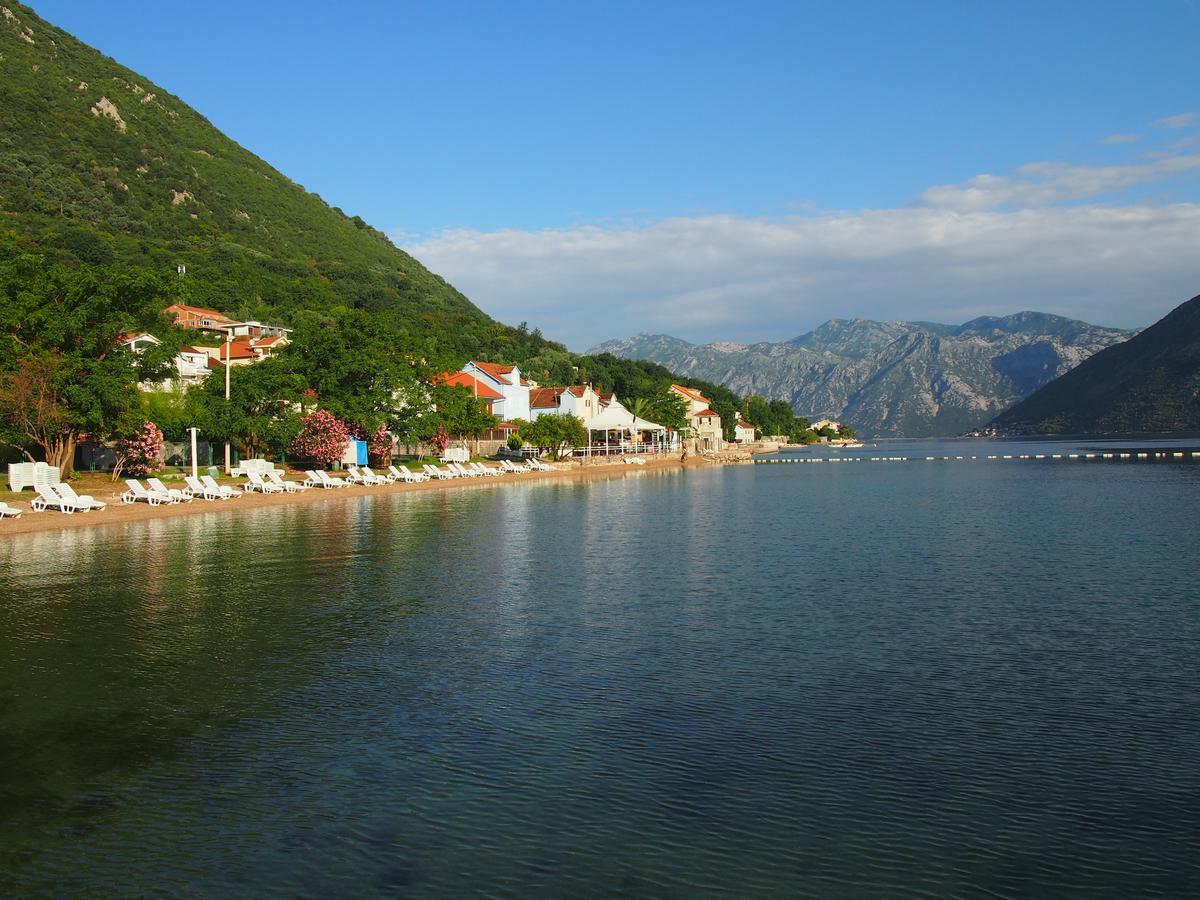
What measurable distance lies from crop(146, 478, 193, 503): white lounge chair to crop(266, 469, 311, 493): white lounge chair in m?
5.52

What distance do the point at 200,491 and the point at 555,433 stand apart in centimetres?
4070

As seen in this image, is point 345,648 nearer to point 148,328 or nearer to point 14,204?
point 148,328

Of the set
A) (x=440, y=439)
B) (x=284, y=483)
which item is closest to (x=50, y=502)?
(x=284, y=483)

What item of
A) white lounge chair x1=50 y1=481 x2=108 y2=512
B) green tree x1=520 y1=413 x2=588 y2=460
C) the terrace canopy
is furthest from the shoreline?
the terrace canopy

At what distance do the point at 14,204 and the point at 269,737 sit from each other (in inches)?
4325

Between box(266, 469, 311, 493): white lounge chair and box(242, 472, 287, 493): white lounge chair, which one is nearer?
box(242, 472, 287, 493): white lounge chair

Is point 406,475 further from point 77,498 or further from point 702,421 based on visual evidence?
point 702,421

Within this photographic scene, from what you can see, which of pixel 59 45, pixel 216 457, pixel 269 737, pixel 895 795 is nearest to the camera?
pixel 895 795

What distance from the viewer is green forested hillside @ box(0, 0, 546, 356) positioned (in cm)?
10069

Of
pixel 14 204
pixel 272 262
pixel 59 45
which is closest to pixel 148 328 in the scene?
pixel 14 204

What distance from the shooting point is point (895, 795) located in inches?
327

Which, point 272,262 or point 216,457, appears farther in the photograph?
point 272,262

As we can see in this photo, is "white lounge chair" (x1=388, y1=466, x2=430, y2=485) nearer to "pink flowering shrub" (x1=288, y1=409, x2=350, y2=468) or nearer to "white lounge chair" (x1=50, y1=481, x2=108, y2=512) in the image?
"pink flowering shrub" (x1=288, y1=409, x2=350, y2=468)

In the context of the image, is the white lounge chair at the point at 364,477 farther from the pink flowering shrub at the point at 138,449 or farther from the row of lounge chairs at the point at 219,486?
the pink flowering shrub at the point at 138,449
